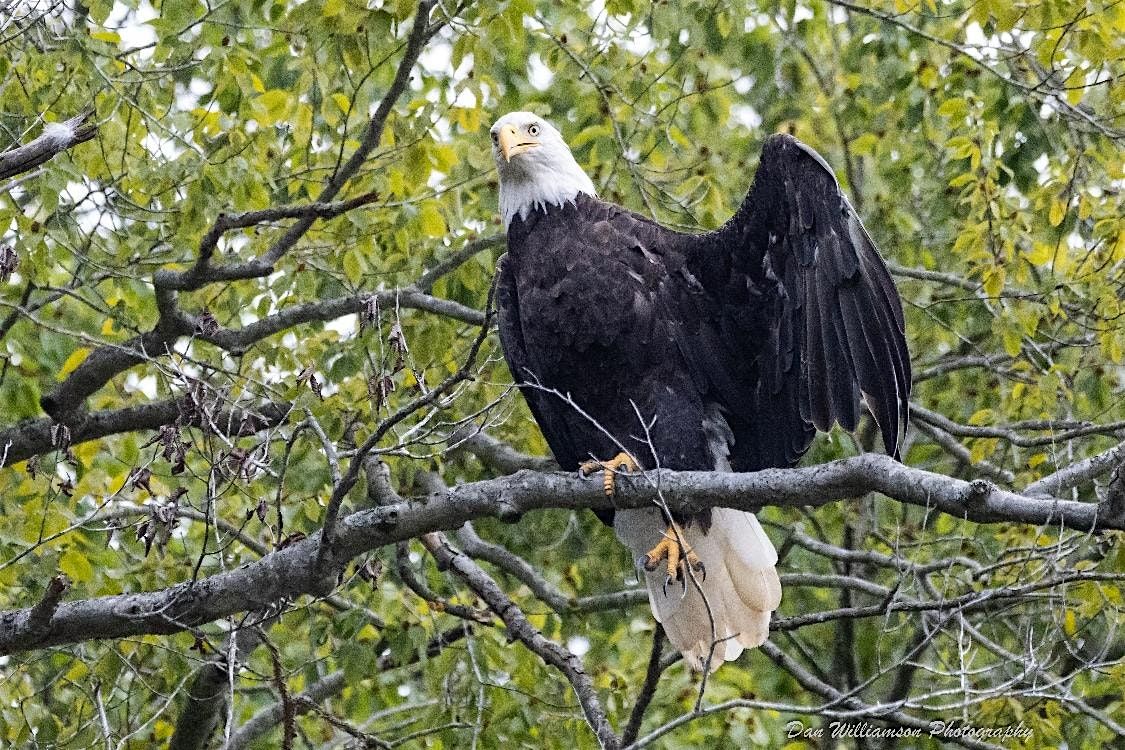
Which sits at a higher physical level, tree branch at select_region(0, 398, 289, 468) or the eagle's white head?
the eagle's white head

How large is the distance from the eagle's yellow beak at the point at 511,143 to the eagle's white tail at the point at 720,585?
1.21m

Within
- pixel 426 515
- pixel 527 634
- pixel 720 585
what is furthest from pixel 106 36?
pixel 720 585

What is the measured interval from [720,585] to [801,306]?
3.57ft

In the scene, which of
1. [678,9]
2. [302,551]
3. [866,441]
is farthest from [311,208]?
[866,441]

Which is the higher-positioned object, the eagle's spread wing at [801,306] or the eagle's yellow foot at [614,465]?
the eagle's spread wing at [801,306]

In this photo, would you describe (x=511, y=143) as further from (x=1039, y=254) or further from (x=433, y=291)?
(x=1039, y=254)

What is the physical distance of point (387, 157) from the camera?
459cm

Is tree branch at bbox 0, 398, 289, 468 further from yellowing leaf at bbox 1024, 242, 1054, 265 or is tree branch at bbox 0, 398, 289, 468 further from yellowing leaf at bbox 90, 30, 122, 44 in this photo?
yellowing leaf at bbox 1024, 242, 1054, 265

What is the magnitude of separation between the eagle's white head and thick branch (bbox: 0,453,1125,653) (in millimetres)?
1428

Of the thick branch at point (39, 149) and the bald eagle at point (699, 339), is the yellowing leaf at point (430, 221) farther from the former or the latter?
the thick branch at point (39, 149)

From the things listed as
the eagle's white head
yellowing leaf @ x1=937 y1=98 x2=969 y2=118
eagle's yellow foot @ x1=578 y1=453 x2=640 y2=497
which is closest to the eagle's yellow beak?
the eagle's white head

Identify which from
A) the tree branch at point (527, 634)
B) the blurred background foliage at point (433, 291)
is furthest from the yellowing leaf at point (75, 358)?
the tree branch at point (527, 634)

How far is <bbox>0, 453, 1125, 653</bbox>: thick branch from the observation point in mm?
2908

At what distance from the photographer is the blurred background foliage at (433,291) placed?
160 inches
